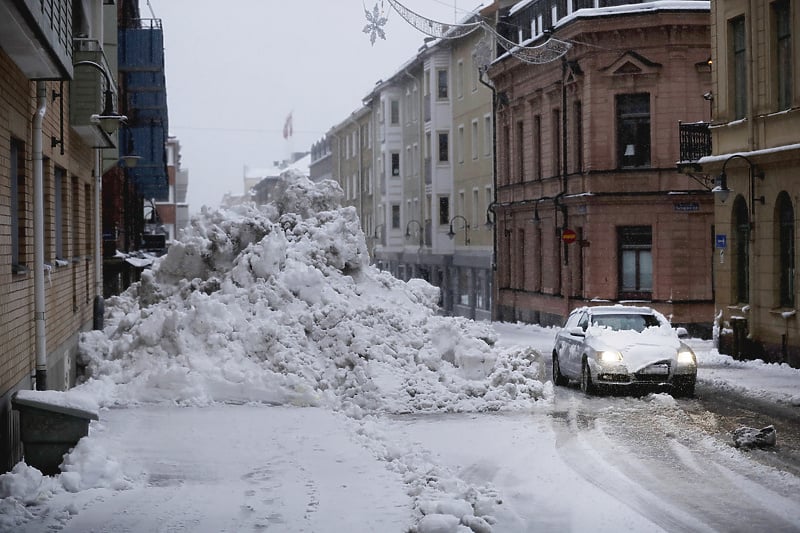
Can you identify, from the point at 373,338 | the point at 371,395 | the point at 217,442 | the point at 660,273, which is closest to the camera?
the point at 217,442

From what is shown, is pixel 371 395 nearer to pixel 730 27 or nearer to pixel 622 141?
pixel 730 27

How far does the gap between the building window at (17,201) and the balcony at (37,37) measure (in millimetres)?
949

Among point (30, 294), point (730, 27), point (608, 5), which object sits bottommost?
point (30, 294)

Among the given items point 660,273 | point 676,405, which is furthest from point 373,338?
point 660,273

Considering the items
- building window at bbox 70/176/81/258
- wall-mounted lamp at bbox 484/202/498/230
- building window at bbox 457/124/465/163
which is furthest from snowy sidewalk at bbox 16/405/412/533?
building window at bbox 457/124/465/163

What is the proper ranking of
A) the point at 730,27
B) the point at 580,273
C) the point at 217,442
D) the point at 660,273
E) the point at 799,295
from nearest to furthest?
the point at 217,442 → the point at 799,295 → the point at 730,27 → the point at 660,273 → the point at 580,273

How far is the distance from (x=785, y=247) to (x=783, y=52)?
3.88 m

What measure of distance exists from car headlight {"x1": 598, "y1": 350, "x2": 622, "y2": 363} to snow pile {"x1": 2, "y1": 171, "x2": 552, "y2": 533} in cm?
97

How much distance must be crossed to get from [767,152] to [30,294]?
15.9 metres

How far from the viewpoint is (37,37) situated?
10.8 metres

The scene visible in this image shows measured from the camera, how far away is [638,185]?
36281mm

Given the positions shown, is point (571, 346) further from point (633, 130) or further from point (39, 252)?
point (633, 130)

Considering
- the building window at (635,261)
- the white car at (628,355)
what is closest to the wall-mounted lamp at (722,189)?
the white car at (628,355)

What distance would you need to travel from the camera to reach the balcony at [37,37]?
32.3 feet
